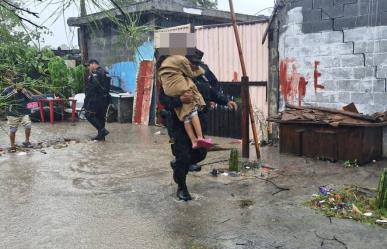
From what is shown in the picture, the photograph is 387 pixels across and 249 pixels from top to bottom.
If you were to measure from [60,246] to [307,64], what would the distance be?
5.33 m

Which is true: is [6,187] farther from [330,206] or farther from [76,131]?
[76,131]

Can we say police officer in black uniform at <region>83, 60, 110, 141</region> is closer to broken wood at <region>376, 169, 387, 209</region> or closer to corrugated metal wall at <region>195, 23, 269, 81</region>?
corrugated metal wall at <region>195, 23, 269, 81</region>

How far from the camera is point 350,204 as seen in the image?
449cm

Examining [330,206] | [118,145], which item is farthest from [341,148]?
[118,145]

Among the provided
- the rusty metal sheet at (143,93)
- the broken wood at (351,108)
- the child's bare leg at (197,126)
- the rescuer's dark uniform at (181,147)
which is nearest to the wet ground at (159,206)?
the rescuer's dark uniform at (181,147)

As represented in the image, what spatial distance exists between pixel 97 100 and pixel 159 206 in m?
5.31

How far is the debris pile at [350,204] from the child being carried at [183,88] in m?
1.35

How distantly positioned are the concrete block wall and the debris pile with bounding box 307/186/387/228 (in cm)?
228

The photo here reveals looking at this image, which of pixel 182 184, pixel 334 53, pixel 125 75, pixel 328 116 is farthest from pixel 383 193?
pixel 125 75

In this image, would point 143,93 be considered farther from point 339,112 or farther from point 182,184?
point 182,184

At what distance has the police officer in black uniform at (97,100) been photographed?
30.6 ft

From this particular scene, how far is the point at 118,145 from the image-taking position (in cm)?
873

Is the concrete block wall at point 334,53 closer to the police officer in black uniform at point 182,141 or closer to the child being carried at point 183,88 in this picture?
the police officer in black uniform at point 182,141

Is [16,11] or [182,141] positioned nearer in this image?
[16,11]
